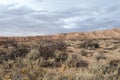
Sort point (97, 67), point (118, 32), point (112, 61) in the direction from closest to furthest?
point (97, 67)
point (112, 61)
point (118, 32)

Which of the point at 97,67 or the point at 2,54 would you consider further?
the point at 2,54

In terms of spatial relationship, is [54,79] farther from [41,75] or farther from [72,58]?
[72,58]

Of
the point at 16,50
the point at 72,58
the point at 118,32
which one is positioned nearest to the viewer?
the point at 72,58

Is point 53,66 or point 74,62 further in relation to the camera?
point 74,62

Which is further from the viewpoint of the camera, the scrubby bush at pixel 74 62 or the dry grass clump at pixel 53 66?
the scrubby bush at pixel 74 62

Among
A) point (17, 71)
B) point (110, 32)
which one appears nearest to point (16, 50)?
point (17, 71)

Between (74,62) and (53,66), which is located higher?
(74,62)

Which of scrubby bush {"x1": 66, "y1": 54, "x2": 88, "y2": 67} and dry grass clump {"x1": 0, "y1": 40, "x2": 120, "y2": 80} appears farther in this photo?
scrubby bush {"x1": 66, "y1": 54, "x2": 88, "y2": 67}

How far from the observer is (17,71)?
11109 millimetres

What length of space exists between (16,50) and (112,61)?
747 centimetres

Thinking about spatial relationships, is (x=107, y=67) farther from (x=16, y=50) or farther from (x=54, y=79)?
(x=16, y=50)

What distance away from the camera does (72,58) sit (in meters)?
20.8

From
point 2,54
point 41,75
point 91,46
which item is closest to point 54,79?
point 41,75

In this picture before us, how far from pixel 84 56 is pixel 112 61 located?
244 inches
